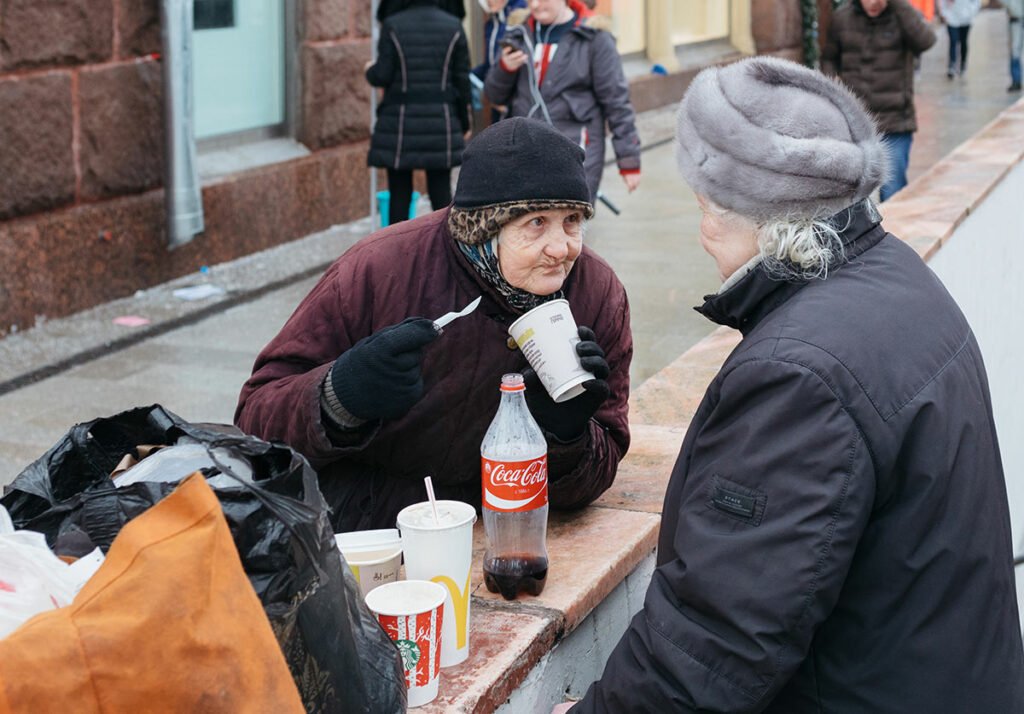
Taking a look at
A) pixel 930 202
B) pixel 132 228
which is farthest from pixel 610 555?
pixel 132 228

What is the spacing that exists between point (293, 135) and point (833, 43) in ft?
11.8

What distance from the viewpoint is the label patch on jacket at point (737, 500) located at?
1.72m

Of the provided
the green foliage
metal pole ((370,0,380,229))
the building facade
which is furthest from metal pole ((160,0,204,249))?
the green foliage

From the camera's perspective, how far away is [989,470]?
1.88 metres

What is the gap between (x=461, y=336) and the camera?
2.55 meters

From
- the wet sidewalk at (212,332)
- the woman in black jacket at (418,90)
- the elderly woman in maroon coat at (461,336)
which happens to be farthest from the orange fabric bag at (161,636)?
the woman in black jacket at (418,90)

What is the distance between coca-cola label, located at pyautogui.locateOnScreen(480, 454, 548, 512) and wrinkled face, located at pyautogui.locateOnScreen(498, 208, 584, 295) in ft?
1.35

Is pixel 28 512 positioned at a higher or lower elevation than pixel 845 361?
lower

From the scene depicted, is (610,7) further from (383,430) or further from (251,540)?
(251,540)

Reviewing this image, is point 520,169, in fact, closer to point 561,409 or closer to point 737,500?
point 561,409

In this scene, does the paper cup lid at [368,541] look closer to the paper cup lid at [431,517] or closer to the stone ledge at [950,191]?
the paper cup lid at [431,517]

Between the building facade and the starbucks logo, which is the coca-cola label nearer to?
the starbucks logo

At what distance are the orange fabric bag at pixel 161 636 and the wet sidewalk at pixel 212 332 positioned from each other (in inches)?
134

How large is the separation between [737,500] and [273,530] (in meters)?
0.63
